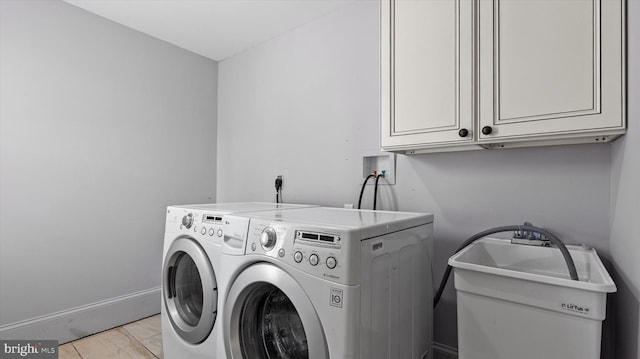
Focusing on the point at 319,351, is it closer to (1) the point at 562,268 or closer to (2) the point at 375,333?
(2) the point at 375,333

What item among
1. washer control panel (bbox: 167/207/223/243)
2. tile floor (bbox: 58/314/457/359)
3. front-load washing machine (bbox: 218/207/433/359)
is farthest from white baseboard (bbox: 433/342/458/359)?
washer control panel (bbox: 167/207/223/243)

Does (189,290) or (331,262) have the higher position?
(331,262)

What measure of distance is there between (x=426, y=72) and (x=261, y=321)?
1363 mm

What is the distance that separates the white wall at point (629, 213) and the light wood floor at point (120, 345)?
7.49 feet

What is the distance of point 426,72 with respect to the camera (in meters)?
1.46

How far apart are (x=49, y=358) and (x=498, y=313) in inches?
98.7

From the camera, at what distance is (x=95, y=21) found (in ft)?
7.54

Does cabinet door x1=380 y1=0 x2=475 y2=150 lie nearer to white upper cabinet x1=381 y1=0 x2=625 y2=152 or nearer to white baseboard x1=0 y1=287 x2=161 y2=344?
white upper cabinet x1=381 y1=0 x2=625 y2=152

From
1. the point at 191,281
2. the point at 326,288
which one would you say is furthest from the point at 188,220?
the point at 326,288

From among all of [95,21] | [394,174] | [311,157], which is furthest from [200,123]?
[394,174]

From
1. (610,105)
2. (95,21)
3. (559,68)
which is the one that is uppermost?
(95,21)

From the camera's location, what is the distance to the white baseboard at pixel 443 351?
1694 millimetres

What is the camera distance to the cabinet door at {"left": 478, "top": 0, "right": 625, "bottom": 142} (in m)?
1.07

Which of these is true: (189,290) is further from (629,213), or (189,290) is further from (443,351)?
(629,213)
